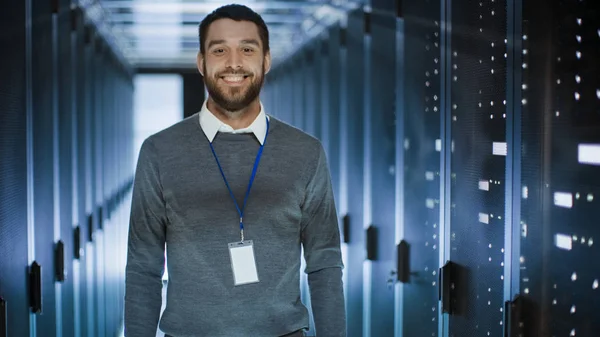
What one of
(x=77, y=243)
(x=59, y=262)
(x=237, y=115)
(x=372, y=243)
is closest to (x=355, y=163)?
(x=372, y=243)

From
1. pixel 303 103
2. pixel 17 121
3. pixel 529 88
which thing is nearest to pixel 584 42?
pixel 529 88

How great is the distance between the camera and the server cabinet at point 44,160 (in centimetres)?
270

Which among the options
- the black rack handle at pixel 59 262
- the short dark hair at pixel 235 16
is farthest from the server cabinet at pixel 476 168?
the black rack handle at pixel 59 262

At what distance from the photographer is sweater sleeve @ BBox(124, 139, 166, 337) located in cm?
180

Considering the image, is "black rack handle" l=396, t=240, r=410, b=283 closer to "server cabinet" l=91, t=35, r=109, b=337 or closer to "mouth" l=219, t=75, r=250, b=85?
"mouth" l=219, t=75, r=250, b=85

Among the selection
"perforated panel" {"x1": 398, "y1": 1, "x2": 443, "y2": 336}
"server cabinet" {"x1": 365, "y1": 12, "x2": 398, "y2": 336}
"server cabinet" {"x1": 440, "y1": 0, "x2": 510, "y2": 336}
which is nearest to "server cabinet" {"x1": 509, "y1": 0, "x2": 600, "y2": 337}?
"server cabinet" {"x1": 440, "y1": 0, "x2": 510, "y2": 336}

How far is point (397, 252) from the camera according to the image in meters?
3.38

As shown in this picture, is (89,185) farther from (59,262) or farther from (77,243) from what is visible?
(59,262)

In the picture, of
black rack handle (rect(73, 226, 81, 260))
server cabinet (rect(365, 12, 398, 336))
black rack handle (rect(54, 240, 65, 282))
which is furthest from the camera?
black rack handle (rect(73, 226, 81, 260))

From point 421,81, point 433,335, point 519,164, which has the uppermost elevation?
point 421,81

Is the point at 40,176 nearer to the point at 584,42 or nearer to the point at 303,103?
the point at 584,42

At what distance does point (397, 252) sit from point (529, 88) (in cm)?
162

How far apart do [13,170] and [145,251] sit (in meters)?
0.83

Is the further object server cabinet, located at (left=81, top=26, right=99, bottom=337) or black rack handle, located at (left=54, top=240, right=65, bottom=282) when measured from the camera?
server cabinet, located at (left=81, top=26, right=99, bottom=337)
